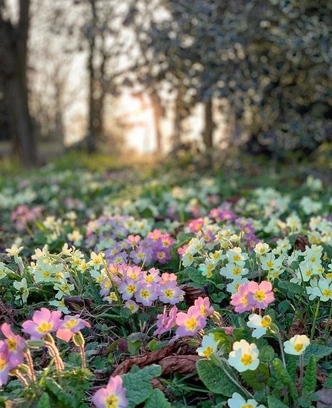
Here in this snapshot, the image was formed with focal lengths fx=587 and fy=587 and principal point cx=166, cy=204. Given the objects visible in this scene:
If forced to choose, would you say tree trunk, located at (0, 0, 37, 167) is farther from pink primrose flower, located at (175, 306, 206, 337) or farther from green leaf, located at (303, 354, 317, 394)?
green leaf, located at (303, 354, 317, 394)

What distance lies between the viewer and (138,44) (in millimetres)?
7129

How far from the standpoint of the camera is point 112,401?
1318 millimetres

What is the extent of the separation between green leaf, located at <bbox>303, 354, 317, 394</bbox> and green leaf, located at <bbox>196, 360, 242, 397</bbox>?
0.53ft

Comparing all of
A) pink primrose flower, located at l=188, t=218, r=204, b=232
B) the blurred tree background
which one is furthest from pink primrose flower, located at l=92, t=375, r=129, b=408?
the blurred tree background

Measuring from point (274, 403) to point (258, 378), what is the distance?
0.09 meters

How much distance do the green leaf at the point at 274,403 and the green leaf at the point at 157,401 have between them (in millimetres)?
235

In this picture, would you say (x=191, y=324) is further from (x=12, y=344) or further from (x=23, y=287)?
(x=23, y=287)

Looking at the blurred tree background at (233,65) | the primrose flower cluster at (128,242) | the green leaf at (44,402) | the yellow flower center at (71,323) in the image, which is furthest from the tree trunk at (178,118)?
the green leaf at (44,402)

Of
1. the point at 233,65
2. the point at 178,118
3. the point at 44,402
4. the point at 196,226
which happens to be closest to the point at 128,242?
the point at 196,226

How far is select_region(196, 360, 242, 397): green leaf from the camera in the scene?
1.45 m

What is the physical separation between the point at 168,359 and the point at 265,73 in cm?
557

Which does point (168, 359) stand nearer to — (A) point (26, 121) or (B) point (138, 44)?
(B) point (138, 44)

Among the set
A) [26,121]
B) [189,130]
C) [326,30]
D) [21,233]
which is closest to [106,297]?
[21,233]

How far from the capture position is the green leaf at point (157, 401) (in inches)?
55.1
